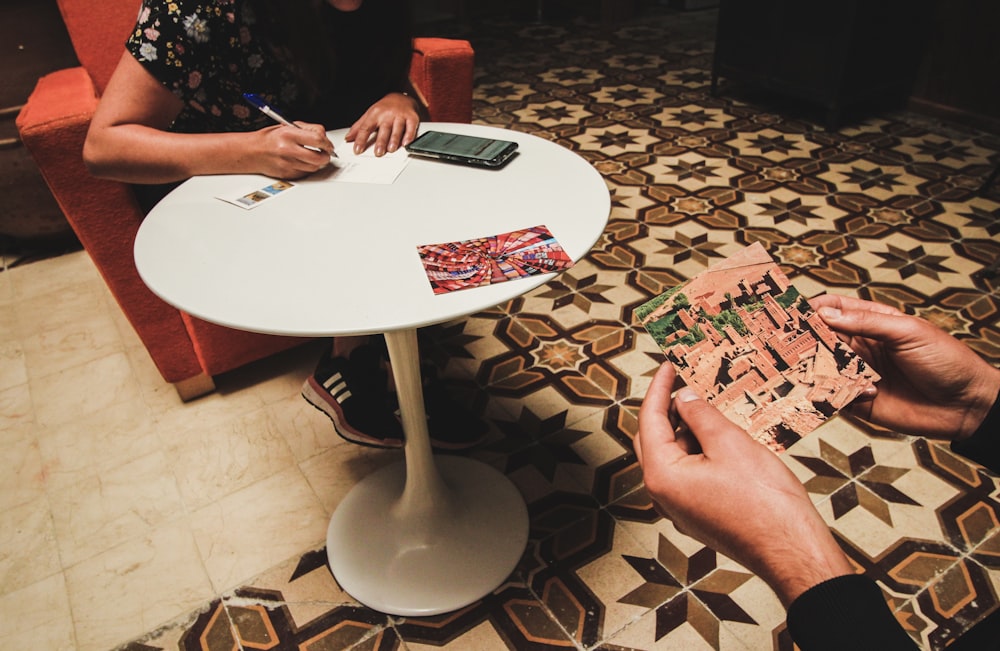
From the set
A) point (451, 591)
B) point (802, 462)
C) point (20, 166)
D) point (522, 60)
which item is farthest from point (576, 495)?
point (522, 60)

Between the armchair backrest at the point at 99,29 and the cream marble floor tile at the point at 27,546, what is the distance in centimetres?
100

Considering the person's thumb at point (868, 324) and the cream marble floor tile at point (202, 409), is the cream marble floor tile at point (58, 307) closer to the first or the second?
the cream marble floor tile at point (202, 409)

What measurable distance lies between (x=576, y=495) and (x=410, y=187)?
0.72m

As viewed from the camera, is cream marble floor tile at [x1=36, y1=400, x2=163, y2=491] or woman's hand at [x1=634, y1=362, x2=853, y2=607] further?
cream marble floor tile at [x1=36, y1=400, x2=163, y2=491]

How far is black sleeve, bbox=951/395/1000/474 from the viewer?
0.75m

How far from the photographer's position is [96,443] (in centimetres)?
149

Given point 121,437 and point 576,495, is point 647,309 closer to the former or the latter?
point 576,495

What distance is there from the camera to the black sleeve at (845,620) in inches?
21.8

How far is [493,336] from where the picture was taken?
71.0 inches

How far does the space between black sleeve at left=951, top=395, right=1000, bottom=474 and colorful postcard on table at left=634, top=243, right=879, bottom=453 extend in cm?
18

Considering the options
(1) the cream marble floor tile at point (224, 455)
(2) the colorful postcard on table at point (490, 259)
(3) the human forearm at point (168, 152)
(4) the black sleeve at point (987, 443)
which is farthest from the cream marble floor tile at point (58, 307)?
(4) the black sleeve at point (987, 443)

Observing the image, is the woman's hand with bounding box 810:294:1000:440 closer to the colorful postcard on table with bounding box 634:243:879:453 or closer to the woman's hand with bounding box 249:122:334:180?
the colorful postcard on table with bounding box 634:243:879:453

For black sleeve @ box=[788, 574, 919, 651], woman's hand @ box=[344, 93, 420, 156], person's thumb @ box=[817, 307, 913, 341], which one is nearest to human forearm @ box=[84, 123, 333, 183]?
woman's hand @ box=[344, 93, 420, 156]

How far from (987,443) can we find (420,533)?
0.88m
